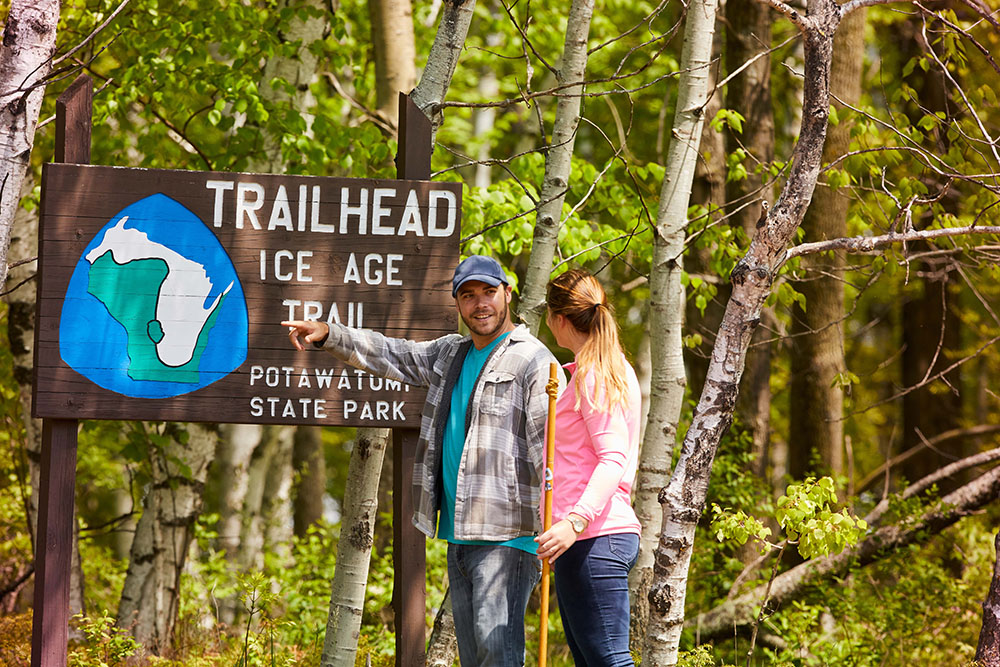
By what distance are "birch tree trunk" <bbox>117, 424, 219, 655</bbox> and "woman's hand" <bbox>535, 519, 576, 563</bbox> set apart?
496cm

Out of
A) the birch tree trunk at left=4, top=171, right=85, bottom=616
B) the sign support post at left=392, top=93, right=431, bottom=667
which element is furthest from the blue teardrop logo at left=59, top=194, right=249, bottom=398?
the birch tree trunk at left=4, top=171, right=85, bottom=616

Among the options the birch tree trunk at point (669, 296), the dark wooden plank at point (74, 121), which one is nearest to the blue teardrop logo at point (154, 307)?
the dark wooden plank at point (74, 121)

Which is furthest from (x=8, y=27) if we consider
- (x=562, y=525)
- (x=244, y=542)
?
(x=244, y=542)

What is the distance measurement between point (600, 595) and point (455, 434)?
0.78 meters

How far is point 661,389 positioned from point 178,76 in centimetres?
435

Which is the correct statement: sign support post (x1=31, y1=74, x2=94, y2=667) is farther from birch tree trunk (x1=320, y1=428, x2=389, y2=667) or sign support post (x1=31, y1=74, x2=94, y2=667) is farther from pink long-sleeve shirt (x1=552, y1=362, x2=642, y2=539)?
pink long-sleeve shirt (x1=552, y1=362, x2=642, y2=539)

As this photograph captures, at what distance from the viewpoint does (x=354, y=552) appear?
18.0 feet

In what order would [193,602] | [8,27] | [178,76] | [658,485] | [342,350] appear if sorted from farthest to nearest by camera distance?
[193,602] < [178,76] < [658,485] < [8,27] < [342,350]

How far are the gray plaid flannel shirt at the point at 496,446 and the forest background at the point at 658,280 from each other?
3.90 ft

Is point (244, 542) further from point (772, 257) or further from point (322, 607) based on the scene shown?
point (772, 257)

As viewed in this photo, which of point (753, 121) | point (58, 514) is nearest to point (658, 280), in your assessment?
point (58, 514)

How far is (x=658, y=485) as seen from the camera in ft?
19.0

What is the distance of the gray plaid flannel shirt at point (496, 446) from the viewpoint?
11.3 ft

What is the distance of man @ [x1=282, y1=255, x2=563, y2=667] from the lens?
3428mm
